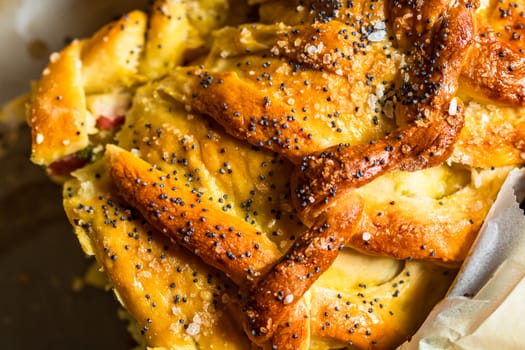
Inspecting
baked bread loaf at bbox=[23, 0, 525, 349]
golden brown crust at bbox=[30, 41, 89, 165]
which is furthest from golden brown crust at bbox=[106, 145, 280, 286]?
golden brown crust at bbox=[30, 41, 89, 165]

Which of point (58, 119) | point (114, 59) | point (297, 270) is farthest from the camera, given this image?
point (114, 59)

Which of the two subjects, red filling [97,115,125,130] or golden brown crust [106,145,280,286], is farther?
red filling [97,115,125,130]

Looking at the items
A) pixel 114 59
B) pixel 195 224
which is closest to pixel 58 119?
pixel 114 59

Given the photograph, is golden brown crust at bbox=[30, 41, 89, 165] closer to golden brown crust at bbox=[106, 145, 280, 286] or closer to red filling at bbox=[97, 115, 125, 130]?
red filling at bbox=[97, 115, 125, 130]

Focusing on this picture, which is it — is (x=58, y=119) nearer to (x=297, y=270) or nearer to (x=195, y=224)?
(x=195, y=224)

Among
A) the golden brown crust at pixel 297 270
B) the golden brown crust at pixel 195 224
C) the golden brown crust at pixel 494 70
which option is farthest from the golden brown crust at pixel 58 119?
the golden brown crust at pixel 494 70

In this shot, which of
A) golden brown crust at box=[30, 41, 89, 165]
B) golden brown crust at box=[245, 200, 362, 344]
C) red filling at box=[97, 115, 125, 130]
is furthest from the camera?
red filling at box=[97, 115, 125, 130]
